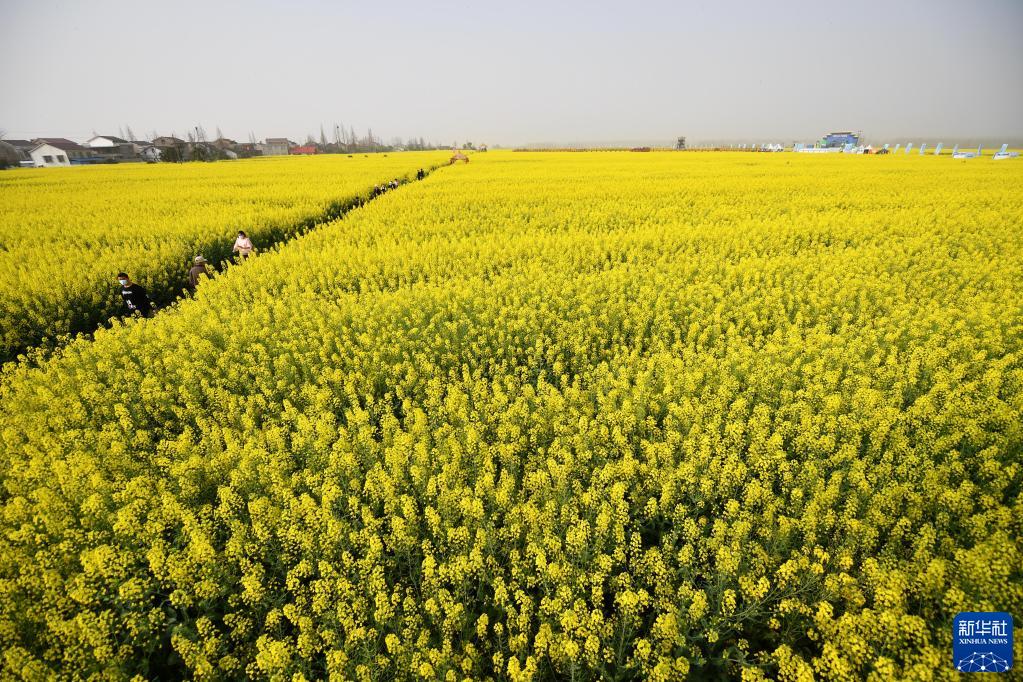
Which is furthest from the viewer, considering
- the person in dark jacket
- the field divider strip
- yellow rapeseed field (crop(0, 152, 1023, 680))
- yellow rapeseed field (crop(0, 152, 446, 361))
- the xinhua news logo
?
the person in dark jacket

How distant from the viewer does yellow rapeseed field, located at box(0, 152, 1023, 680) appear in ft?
9.50

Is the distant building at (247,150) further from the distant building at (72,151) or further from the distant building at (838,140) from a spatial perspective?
the distant building at (838,140)

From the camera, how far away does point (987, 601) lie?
2.78 metres

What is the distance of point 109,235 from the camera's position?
15547 mm

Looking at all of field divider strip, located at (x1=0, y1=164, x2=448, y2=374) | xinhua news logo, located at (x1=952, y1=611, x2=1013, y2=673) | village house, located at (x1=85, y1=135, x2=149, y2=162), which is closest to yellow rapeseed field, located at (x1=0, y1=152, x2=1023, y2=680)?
xinhua news logo, located at (x1=952, y1=611, x2=1013, y2=673)

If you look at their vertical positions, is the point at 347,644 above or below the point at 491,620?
above

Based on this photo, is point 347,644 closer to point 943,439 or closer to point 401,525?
point 401,525

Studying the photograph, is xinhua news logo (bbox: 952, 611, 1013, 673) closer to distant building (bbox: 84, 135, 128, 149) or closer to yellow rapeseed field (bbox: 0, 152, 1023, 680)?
yellow rapeseed field (bbox: 0, 152, 1023, 680)

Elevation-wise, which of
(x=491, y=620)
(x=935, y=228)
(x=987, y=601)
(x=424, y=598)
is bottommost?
(x=491, y=620)

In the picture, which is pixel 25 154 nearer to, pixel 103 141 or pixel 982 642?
pixel 103 141

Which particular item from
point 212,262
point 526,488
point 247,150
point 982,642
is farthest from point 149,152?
Result: point 982,642

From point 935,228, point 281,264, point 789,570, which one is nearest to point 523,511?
point 789,570

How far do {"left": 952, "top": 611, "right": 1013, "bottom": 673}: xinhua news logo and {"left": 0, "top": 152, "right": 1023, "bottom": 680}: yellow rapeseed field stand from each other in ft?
0.23

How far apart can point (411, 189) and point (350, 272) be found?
16.6m
